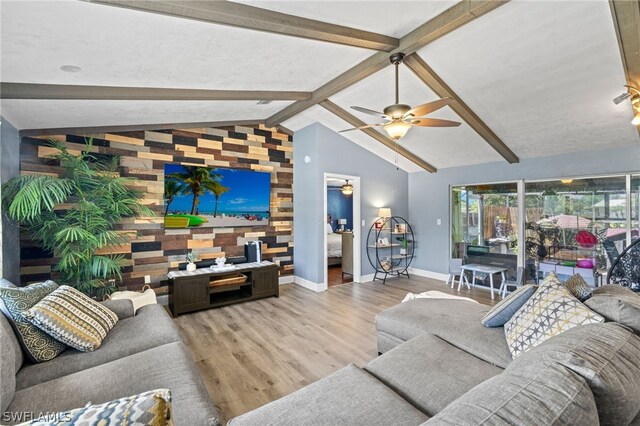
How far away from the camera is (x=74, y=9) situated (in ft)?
5.91

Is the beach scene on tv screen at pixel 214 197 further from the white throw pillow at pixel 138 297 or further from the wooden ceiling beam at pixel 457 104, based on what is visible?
the wooden ceiling beam at pixel 457 104

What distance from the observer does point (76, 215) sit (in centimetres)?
355

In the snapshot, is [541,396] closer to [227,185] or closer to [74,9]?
[74,9]

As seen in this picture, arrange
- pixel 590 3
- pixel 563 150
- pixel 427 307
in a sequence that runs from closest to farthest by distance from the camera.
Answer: pixel 590 3
pixel 427 307
pixel 563 150

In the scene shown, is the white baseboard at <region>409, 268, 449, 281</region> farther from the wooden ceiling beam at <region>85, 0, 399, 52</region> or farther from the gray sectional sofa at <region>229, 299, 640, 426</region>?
the wooden ceiling beam at <region>85, 0, 399, 52</region>

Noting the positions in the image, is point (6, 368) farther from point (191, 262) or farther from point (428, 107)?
point (428, 107)

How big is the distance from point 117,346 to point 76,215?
2.31 meters

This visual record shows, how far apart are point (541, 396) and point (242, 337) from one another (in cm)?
313

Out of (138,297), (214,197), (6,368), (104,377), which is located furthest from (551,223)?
(6,368)

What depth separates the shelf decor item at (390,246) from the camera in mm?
6332

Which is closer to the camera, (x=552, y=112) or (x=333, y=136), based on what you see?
(x=552, y=112)

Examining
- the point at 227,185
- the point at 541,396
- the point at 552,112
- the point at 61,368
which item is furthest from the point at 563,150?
the point at 61,368

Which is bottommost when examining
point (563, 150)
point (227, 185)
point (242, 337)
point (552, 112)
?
point (242, 337)

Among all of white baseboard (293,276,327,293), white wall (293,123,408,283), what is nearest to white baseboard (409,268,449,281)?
white wall (293,123,408,283)
